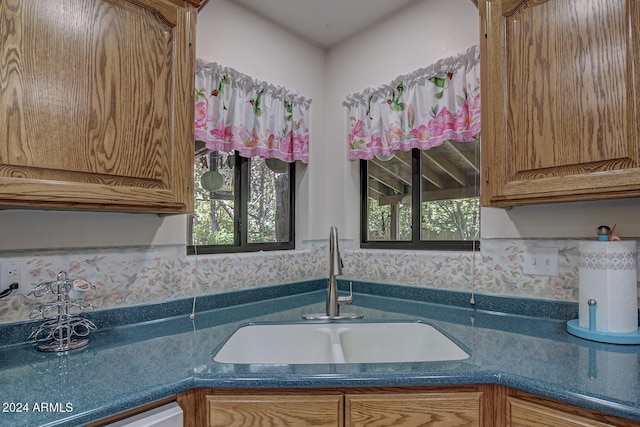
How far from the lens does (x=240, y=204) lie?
1.99 meters

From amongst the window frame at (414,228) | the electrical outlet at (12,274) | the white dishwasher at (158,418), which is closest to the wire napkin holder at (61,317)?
the electrical outlet at (12,274)

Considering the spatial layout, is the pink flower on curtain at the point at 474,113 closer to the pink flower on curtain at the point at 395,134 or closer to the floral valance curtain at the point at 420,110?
the floral valance curtain at the point at 420,110

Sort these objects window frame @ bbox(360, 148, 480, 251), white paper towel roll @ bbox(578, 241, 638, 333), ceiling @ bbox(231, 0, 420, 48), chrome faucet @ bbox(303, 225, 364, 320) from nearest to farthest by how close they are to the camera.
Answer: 1. white paper towel roll @ bbox(578, 241, 638, 333)
2. chrome faucet @ bbox(303, 225, 364, 320)
3. window frame @ bbox(360, 148, 480, 251)
4. ceiling @ bbox(231, 0, 420, 48)

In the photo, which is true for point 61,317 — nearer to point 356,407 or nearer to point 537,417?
point 356,407

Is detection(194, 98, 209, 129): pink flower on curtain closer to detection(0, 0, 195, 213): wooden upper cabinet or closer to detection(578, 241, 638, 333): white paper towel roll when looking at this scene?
detection(0, 0, 195, 213): wooden upper cabinet

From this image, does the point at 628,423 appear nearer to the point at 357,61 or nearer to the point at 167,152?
the point at 167,152

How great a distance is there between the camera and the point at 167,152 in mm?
1236

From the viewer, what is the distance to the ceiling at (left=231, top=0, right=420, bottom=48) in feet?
6.32

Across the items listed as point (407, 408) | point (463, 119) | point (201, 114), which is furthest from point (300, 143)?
point (407, 408)

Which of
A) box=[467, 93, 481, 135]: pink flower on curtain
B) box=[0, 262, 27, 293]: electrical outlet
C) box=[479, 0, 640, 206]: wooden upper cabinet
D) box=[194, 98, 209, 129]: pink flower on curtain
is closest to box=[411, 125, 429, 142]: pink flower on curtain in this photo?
box=[467, 93, 481, 135]: pink flower on curtain

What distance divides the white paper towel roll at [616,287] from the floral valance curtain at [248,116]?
4.83ft

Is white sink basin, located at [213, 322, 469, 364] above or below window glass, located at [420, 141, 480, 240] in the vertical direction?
below

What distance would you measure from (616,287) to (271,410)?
111 centimetres

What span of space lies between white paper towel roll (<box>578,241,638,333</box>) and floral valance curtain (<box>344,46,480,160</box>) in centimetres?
73
